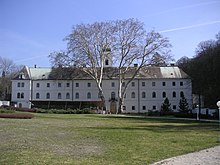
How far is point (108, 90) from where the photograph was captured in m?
83.1

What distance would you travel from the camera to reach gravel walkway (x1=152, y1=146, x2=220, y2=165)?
1045 cm

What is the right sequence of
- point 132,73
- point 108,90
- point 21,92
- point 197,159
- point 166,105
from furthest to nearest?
1. point 21,92
2. point 132,73
3. point 108,90
4. point 166,105
5. point 197,159

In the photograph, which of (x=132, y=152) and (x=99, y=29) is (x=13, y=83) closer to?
(x=99, y=29)

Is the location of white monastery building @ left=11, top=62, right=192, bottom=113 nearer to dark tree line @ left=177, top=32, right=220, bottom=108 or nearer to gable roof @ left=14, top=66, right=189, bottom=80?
gable roof @ left=14, top=66, right=189, bottom=80

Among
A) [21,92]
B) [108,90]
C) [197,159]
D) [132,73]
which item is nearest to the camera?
[197,159]

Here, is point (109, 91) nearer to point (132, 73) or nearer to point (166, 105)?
point (132, 73)

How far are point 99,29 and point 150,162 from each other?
5294cm

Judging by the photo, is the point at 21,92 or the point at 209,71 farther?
the point at 21,92

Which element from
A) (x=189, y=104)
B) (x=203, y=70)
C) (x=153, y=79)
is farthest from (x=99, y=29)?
(x=189, y=104)

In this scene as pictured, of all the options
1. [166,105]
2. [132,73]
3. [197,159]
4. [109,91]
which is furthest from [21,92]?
[197,159]

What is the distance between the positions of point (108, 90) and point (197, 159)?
71956 millimetres

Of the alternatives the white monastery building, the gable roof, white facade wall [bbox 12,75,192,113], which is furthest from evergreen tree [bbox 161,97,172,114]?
the gable roof

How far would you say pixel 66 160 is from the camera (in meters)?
10.5

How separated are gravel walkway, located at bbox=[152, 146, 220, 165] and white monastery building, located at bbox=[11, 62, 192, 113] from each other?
6694cm
